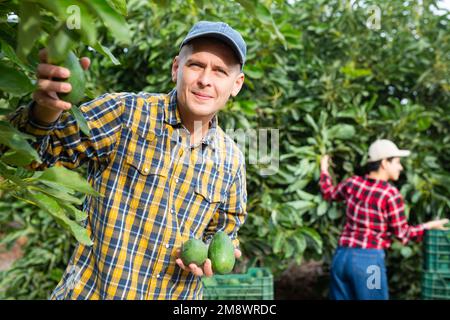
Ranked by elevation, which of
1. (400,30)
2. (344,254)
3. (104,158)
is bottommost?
(344,254)

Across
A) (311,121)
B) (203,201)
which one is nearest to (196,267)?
(203,201)

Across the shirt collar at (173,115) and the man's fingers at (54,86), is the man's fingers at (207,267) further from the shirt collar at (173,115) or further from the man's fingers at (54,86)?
the man's fingers at (54,86)

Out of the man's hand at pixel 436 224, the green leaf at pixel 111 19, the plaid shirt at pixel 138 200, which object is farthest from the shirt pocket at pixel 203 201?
the man's hand at pixel 436 224

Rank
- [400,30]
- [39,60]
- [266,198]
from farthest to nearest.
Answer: [400,30]
[266,198]
[39,60]

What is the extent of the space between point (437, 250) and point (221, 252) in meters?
2.16

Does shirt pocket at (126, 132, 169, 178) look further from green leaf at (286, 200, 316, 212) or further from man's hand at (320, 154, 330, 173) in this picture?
man's hand at (320, 154, 330, 173)

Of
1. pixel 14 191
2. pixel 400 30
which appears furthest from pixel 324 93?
pixel 14 191

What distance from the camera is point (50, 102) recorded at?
0.94m

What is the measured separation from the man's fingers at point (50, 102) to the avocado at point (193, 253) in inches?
27.7

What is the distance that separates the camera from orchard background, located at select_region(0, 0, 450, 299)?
10.8 ft

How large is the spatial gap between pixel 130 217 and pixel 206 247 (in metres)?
0.28

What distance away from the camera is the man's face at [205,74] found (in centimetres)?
155

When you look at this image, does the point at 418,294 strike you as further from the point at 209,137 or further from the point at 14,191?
the point at 14,191

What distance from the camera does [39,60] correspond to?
0.95 metres
